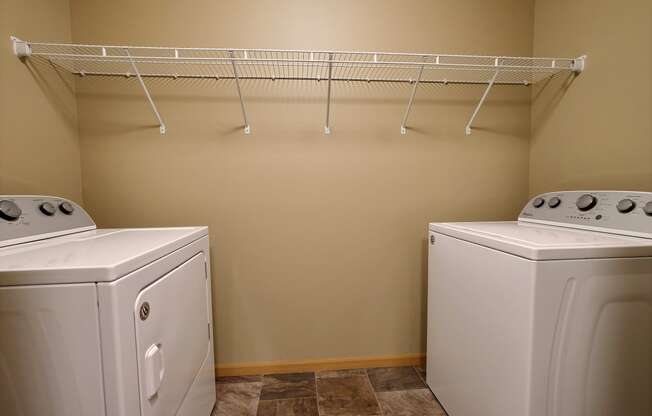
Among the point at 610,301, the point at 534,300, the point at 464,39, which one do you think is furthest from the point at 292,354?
the point at 464,39

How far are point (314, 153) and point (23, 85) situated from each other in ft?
4.21

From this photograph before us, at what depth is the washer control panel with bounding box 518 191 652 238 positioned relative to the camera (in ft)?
3.00

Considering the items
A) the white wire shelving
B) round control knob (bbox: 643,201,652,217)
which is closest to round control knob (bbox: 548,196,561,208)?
round control knob (bbox: 643,201,652,217)

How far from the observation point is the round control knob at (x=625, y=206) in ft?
3.12

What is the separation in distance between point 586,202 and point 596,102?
51 centimetres

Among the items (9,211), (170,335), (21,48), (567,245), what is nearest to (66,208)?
(9,211)

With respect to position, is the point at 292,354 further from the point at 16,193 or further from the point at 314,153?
the point at 16,193

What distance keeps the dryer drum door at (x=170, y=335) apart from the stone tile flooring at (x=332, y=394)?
42 centimetres

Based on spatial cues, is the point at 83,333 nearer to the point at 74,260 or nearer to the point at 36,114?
the point at 74,260

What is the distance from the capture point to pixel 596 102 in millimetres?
1229

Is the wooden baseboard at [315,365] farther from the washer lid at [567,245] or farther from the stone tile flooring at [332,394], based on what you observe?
the washer lid at [567,245]

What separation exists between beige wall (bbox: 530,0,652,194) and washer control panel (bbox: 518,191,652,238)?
0.59ft

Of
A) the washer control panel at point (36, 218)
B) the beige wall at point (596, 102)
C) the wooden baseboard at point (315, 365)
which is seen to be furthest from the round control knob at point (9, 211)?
the beige wall at point (596, 102)

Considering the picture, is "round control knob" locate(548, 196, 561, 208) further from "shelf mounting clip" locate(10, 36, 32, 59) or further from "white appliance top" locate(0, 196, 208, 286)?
"shelf mounting clip" locate(10, 36, 32, 59)
